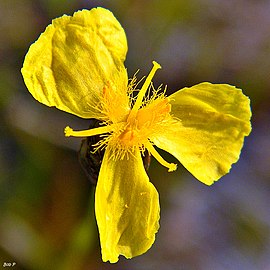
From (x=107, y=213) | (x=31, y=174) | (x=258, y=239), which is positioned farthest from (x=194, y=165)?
(x=258, y=239)

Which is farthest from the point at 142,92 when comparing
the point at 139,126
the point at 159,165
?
the point at 159,165

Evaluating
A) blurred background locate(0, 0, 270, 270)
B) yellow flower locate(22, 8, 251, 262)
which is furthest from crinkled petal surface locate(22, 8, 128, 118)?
blurred background locate(0, 0, 270, 270)

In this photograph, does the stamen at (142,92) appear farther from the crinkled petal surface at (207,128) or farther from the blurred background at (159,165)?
the blurred background at (159,165)

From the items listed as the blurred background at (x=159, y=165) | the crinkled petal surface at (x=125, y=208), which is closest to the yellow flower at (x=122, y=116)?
the crinkled petal surface at (x=125, y=208)

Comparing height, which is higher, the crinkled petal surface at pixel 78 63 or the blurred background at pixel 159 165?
the crinkled petal surface at pixel 78 63

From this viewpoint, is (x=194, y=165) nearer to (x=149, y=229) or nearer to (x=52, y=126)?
(x=149, y=229)

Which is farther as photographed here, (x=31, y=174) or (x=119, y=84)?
(x=31, y=174)

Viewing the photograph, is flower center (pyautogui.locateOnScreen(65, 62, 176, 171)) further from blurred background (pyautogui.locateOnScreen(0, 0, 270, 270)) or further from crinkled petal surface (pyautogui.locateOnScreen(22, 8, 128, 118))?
blurred background (pyautogui.locateOnScreen(0, 0, 270, 270))
